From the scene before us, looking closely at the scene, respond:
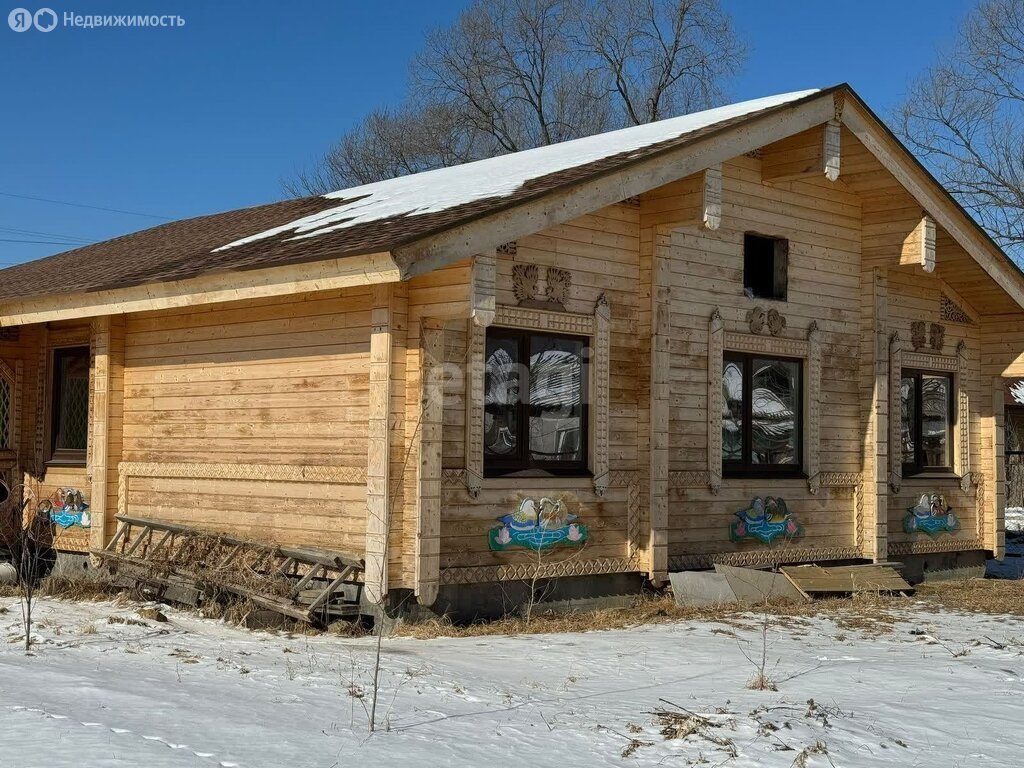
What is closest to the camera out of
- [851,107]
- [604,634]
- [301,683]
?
[301,683]

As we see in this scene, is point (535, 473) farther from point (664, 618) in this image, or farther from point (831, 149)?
point (831, 149)

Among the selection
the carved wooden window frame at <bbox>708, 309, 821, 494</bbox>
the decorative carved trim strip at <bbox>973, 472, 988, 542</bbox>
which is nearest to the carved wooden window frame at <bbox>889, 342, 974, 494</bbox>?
the decorative carved trim strip at <bbox>973, 472, 988, 542</bbox>

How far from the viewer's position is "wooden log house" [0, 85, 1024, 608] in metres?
10.3

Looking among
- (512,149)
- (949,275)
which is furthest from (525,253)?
(512,149)

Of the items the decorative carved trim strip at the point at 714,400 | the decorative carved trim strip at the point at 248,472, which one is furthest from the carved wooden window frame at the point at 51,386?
the decorative carved trim strip at the point at 714,400

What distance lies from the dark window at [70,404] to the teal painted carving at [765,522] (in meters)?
7.73

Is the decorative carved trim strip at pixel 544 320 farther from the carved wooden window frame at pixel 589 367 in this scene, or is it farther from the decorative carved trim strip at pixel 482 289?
the decorative carved trim strip at pixel 482 289

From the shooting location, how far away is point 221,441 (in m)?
12.2

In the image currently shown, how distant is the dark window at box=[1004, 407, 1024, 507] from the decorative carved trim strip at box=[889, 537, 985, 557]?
12.1 m

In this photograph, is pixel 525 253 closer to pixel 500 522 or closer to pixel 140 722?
pixel 500 522

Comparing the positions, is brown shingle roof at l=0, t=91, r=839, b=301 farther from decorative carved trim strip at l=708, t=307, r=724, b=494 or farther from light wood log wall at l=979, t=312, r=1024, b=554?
light wood log wall at l=979, t=312, r=1024, b=554

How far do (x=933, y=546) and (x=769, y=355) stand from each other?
412 cm

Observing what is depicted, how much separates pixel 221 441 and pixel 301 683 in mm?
4867

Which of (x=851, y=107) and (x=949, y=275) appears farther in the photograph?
(x=949, y=275)
